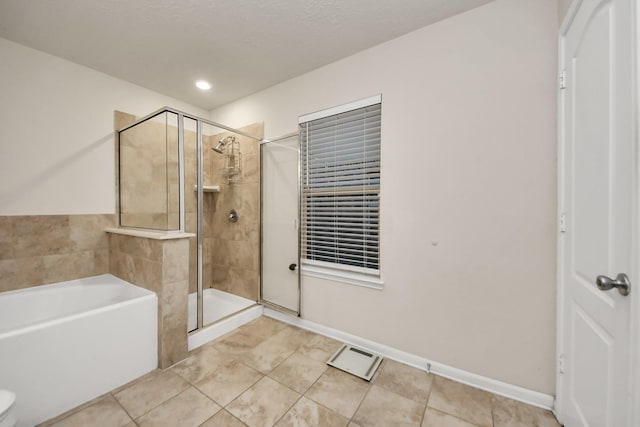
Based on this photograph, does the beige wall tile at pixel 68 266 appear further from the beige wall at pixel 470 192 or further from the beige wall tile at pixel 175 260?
the beige wall at pixel 470 192

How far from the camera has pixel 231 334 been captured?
227cm

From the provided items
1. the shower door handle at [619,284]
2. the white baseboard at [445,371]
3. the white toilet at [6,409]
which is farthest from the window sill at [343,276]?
the white toilet at [6,409]

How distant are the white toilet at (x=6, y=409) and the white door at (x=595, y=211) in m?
2.34

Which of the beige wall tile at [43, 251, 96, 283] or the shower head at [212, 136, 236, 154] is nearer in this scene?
the beige wall tile at [43, 251, 96, 283]

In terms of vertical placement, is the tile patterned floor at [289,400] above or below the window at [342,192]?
below

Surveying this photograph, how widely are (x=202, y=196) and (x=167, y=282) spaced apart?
82cm

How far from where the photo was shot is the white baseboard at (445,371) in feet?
4.74

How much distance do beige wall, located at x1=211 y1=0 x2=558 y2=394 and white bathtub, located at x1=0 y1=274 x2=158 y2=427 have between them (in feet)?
5.56

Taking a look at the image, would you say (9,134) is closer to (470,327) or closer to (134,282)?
(134,282)

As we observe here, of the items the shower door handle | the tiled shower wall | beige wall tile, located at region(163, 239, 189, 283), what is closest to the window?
the tiled shower wall

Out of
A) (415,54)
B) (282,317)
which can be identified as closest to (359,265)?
(282,317)

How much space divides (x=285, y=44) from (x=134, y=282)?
7.96 ft

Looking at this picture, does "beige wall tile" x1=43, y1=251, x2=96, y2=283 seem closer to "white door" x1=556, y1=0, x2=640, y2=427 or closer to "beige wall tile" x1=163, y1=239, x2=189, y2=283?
"beige wall tile" x1=163, y1=239, x2=189, y2=283

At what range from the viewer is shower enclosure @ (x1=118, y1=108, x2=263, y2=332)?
1996 mm
